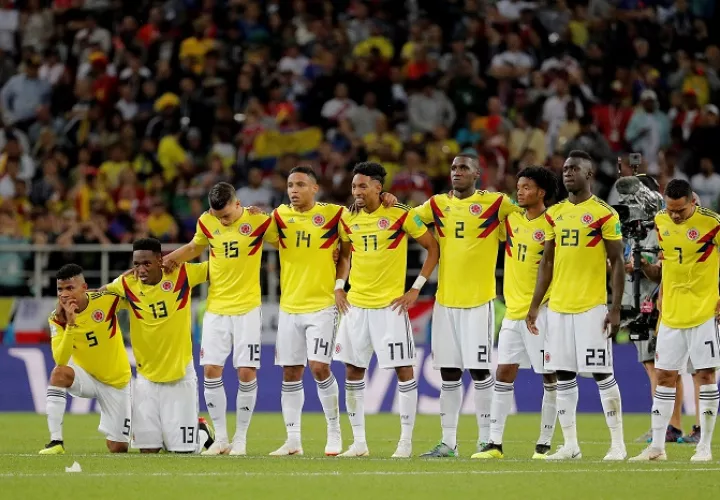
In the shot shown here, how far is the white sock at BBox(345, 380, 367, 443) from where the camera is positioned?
14.4 m

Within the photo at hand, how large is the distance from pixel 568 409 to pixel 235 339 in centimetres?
350

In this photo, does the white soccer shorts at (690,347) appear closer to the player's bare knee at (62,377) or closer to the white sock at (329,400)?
the white sock at (329,400)

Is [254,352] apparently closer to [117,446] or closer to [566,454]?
[117,446]

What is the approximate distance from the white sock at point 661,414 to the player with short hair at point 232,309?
13.3 ft

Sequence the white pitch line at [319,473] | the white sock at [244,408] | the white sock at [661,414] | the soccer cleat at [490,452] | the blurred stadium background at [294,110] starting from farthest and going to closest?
the blurred stadium background at [294,110] < the white sock at [244,408] < the soccer cleat at [490,452] < the white sock at [661,414] < the white pitch line at [319,473]

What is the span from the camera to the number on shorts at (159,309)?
15641 mm

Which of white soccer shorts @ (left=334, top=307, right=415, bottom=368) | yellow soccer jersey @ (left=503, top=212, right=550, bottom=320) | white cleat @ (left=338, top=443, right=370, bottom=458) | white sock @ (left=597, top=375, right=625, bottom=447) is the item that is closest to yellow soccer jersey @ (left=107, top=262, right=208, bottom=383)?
white soccer shorts @ (left=334, top=307, right=415, bottom=368)

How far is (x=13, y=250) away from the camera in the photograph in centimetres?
2328

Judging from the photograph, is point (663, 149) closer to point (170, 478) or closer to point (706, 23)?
point (706, 23)

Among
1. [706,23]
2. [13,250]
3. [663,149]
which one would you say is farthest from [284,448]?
[706,23]

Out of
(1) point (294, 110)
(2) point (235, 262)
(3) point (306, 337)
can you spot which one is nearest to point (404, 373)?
(3) point (306, 337)

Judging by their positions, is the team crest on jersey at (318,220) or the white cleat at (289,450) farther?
the team crest on jersey at (318,220)

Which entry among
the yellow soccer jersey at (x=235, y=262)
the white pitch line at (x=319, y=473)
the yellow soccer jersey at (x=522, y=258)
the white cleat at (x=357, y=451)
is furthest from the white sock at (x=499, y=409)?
the yellow soccer jersey at (x=235, y=262)

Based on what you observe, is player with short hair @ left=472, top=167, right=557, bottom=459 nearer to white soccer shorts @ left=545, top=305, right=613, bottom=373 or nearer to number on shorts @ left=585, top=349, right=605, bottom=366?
white soccer shorts @ left=545, top=305, right=613, bottom=373
